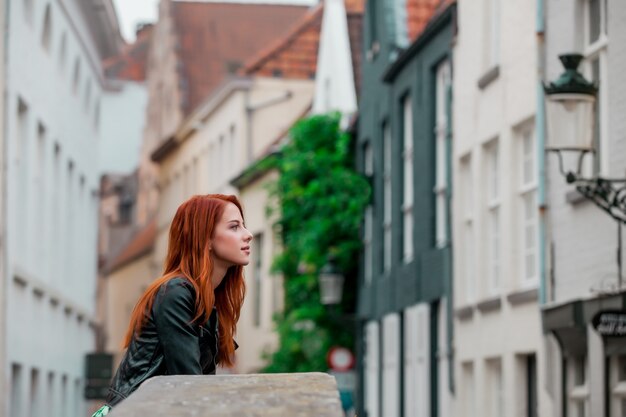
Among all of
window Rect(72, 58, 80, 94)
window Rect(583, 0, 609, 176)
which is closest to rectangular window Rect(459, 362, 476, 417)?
window Rect(583, 0, 609, 176)

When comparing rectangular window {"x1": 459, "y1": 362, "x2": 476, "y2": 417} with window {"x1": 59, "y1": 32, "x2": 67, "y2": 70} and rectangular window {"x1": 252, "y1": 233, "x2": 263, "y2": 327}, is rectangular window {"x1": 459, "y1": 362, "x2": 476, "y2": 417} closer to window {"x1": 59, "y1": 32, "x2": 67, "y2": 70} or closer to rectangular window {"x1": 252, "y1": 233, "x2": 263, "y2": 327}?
window {"x1": 59, "y1": 32, "x2": 67, "y2": 70}

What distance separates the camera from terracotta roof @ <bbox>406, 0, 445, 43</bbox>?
32094 mm

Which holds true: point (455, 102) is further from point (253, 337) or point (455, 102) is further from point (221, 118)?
point (221, 118)

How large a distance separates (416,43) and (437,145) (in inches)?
68.9

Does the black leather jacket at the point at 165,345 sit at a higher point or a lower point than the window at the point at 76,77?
lower

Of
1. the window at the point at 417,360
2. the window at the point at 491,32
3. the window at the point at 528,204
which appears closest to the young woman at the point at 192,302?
the window at the point at 528,204

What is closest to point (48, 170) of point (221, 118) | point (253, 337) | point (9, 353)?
point (9, 353)

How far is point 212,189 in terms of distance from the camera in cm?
5566

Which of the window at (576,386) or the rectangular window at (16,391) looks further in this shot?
the rectangular window at (16,391)

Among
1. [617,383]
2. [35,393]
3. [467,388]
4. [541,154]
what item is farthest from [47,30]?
[617,383]

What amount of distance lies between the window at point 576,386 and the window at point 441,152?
7.35 meters

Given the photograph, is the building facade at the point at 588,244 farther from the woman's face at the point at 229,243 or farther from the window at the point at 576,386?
the woman's face at the point at 229,243

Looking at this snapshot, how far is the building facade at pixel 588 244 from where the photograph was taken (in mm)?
16844

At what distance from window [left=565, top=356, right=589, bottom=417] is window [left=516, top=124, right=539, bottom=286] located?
204 cm
